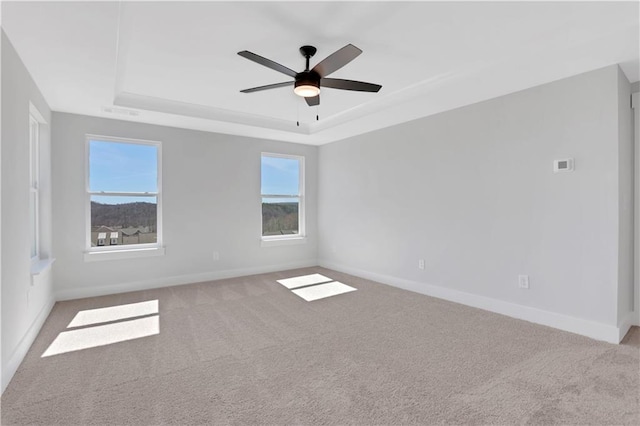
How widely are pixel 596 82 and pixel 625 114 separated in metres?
0.42

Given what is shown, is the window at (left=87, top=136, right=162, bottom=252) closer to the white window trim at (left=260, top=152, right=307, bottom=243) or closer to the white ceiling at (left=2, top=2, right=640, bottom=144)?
the white ceiling at (left=2, top=2, right=640, bottom=144)

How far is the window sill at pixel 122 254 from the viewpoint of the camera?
4309mm

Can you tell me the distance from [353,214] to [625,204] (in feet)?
11.2

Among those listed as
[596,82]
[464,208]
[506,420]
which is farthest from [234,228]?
[596,82]

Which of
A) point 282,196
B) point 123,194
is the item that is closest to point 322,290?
point 282,196

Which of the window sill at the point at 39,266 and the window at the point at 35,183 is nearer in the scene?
the window sill at the point at 39,266

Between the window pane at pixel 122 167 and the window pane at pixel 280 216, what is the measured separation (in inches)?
72.6

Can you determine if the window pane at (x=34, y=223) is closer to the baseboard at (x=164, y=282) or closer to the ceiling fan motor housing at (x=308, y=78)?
the baseboard at (x=164, y=282)

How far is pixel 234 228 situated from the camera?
545 centimetres

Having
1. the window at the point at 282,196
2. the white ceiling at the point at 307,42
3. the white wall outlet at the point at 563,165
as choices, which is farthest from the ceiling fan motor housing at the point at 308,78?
the window at the point at 282,196

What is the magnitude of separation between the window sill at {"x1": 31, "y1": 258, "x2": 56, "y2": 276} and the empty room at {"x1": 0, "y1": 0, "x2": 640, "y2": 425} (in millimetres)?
44

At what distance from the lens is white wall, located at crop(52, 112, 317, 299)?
418 cm

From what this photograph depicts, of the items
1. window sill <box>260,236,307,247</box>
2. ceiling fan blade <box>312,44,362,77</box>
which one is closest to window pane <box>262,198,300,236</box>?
window sill <box>260,236,307,247</box>

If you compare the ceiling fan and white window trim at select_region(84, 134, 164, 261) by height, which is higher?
the ceiling fan
